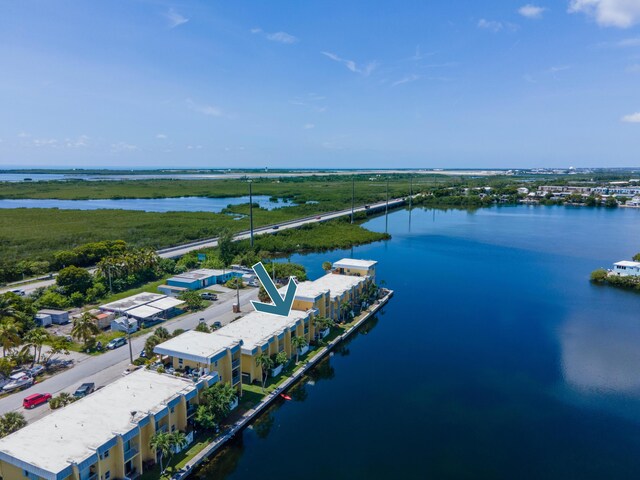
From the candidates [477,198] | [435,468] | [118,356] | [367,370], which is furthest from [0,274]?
[477,198]

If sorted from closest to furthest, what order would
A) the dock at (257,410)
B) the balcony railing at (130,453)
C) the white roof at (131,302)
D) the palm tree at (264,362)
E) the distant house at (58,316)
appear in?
the balcony railing at (130,453) → the dock at (257,410) → the palm tree at (264,362) → the distant house at (58,316) → the white roof at (131,302)

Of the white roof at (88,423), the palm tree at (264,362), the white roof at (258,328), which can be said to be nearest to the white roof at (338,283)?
the white roof at (258,328)

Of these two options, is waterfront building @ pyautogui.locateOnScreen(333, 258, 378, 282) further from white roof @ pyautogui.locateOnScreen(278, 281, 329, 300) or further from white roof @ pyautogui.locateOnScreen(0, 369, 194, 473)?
white roof @ pyautogui.locateOnScreen(0, 369, 194, 473)

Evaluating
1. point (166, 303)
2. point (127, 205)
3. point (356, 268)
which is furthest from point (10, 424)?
point (127, 205)

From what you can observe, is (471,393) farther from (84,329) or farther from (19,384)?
(19,384)

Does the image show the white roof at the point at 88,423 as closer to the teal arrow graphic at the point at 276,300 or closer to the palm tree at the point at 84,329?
the teal arrow graphic at the point at 276,300

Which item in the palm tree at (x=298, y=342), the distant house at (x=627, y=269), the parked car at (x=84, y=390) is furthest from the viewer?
the distant house at (x=627, y=269)

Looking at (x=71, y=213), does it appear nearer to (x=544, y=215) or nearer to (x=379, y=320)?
(x=379, y=320)
